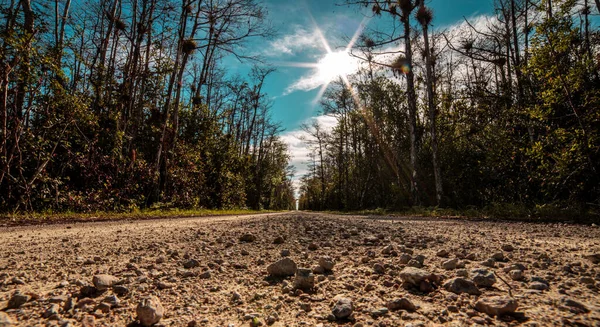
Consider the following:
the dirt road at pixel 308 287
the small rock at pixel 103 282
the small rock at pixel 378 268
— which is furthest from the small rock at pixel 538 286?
the small rock at pixel 103 282

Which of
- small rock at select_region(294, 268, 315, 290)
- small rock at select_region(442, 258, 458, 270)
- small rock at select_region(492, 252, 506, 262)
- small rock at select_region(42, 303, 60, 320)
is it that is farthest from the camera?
small rock at select_region(492, 252, 506, 262)

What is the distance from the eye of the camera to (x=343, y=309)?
4.12 ft

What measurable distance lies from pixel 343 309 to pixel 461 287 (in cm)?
67

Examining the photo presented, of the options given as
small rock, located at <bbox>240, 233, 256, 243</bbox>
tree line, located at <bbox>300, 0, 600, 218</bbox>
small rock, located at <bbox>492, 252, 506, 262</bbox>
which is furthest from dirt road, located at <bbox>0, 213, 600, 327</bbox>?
tree line, located at <bbox>300, 0, 600, 218</bbox>

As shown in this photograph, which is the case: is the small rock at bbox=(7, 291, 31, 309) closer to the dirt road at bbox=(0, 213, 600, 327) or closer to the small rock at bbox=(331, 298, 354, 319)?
the dirt road at bbox=(0, 213, 600, 327)

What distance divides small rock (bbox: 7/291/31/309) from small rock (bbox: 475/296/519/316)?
2141mm

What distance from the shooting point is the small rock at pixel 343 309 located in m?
1.24

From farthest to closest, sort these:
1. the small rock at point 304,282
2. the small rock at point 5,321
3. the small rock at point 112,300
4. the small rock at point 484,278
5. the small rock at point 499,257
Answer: the small rock at point 499,257 < the small rock at point 304,282 < the small rock at point 484,278 < the small rock at point 112,300 < the small rock at point 5,321

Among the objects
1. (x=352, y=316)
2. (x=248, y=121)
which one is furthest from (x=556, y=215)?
(x=248, y=121)

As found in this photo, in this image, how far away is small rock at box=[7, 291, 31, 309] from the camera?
1304 mm

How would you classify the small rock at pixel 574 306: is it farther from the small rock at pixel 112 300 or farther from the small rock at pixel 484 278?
the small rock at pixel 112 300

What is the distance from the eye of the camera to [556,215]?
529 centimetres

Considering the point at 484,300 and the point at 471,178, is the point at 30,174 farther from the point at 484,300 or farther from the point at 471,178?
the point at 471,178

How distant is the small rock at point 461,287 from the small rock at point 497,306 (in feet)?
0.61
